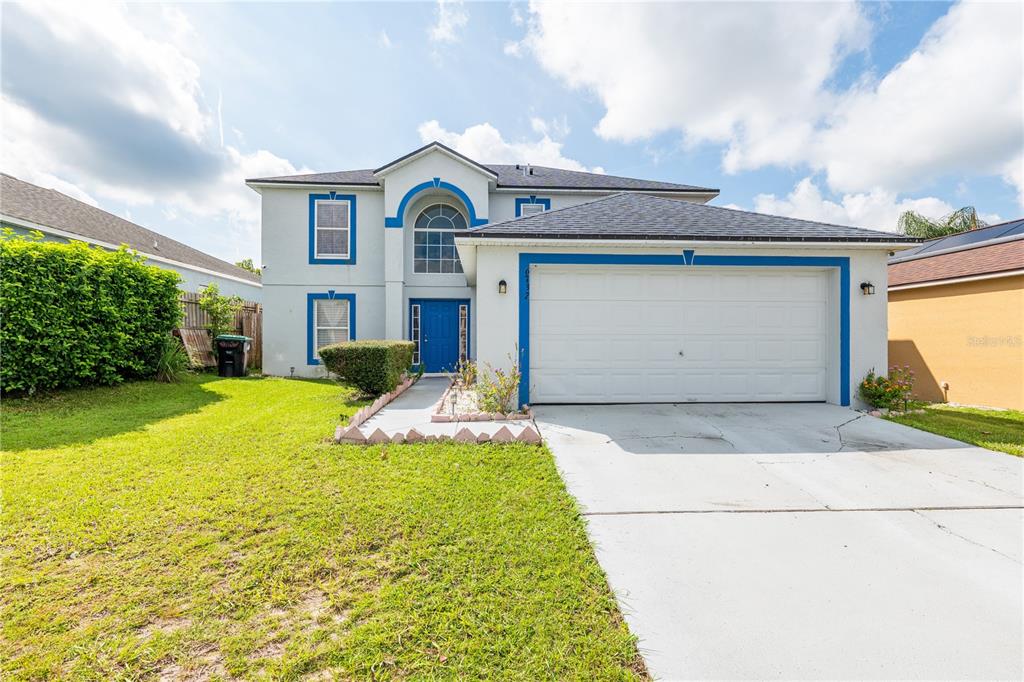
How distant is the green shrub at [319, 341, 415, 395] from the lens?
7875 millimetres

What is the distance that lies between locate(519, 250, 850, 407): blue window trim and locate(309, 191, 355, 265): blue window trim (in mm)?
7470

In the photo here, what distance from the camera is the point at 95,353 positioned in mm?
7680

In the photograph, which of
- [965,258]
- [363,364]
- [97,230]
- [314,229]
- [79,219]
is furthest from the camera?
[97,230]

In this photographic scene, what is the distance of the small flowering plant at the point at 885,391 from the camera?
22.7ft

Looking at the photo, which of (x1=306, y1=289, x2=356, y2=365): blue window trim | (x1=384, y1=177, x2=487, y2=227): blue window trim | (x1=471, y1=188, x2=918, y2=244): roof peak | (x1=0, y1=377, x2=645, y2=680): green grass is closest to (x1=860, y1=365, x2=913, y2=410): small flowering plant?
(x1=471, y1=188, x2=918, y2=244): roof peak

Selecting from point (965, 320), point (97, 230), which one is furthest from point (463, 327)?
point (97, 230)

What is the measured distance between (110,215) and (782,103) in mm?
24690

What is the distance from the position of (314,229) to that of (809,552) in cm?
1342

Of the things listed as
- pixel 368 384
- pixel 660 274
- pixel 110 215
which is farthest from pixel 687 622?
pixel 110 215

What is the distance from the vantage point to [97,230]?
44.4 ft

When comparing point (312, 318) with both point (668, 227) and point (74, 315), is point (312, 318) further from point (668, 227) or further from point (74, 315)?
point (668, 227)

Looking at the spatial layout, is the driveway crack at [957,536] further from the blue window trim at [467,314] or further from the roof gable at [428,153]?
the roof gable at [428,153]

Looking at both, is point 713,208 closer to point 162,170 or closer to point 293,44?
point 293,44

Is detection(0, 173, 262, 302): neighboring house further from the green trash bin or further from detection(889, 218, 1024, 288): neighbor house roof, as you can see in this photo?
detection(889, 218, 1024, 288): neighbor house roof
